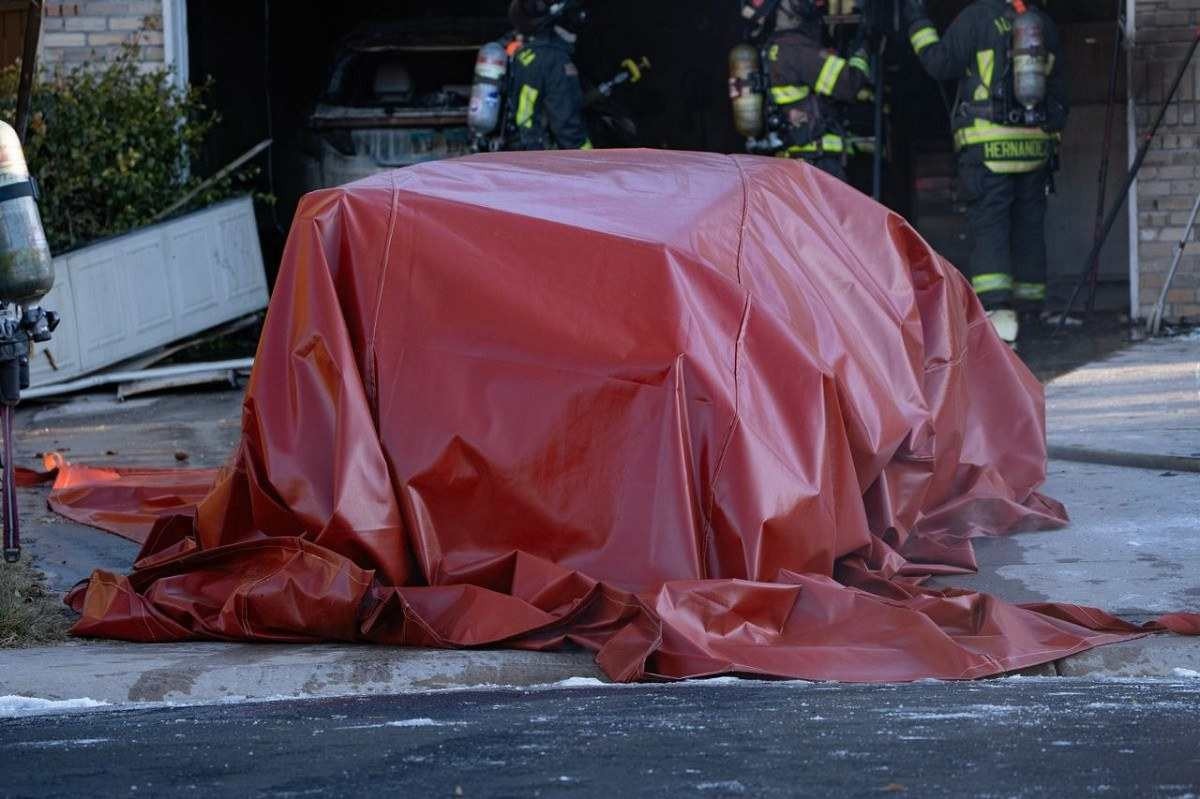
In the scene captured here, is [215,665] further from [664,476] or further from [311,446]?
[664,476]

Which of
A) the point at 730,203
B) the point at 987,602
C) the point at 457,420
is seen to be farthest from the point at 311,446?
the point at 987,602

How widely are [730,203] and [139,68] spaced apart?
655 centimetres

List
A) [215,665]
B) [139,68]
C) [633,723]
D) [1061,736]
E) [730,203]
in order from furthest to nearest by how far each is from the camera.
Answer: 1. [139,68]
2. [730,203]
3. [215,665]
4. [633,723]
5. [1061,736]

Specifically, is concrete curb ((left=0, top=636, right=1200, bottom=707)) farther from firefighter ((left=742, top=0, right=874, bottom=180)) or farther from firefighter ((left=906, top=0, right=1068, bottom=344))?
firefighter ((left=742, top=0, right=874, bottom=180))

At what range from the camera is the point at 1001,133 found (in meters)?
9.57

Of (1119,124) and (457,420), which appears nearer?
(457,420)

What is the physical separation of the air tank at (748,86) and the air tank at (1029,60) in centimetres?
180

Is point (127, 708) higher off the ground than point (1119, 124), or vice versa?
point (1119, 124)

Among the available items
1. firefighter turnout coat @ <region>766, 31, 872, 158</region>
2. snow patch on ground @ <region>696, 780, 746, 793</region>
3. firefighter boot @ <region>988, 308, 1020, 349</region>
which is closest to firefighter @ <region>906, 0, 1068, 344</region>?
firefighter boot @ <region>988, 308, 1020, 349</region>

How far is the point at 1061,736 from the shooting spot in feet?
9.88

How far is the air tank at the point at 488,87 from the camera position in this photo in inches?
409

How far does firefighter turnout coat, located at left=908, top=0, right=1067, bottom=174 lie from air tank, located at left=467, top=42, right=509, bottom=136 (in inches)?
103

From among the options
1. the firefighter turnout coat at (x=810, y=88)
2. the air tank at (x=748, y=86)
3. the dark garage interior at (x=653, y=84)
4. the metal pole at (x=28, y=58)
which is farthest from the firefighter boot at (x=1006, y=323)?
the metal pole at (x=28, y=58)

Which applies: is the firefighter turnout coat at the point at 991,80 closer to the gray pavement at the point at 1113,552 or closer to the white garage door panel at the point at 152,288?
the gray pavement at the point at 1113,552
